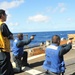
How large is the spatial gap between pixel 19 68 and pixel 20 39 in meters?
1.15

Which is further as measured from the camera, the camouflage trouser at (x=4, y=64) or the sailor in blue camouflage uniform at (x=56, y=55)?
the sailor in blue camouflage uniform at (x=56, y=55)

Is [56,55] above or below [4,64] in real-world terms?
above

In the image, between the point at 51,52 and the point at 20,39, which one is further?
the point at 20,39

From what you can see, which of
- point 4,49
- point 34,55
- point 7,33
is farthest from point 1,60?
point 34,55

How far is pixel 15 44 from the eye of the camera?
10.2 meters

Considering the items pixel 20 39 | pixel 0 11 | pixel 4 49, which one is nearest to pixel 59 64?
pixel 4 49

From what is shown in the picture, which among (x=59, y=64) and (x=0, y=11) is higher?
(x=0, y=11)

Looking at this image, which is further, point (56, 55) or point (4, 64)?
point (56, 55)

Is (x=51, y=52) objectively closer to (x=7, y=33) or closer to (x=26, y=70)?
(x=7, y=33)

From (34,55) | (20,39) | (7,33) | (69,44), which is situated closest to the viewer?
(7,33)

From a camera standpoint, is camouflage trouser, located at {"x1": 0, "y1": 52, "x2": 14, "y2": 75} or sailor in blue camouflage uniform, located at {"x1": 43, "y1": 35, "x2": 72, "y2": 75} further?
sailor in blue camouflage uniform, located at {"x1": 43, "y1": 35, "x2": 72, "y2": 75}

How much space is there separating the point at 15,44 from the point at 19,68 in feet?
3.15

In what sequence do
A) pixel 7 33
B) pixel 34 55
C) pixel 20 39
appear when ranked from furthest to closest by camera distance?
pixel 34 55, pixel 20 39, pixel 7 33

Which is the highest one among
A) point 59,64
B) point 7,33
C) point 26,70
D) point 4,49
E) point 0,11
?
point 0,11
